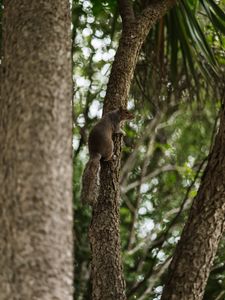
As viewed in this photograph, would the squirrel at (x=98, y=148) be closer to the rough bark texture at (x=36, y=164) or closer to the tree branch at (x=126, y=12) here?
the tree branch at (x=126, y=12)

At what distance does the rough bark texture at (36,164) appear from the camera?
2.18 meters

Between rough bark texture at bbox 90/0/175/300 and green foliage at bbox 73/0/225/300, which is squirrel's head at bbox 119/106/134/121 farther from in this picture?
green foliage at bbox 73/0/225/300

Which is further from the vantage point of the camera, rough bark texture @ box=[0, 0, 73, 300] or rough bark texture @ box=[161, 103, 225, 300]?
rough bark texture @ box=[161, 103, 225, 300]

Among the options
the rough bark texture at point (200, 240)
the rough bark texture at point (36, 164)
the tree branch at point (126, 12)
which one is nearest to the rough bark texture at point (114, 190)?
the tree branch at point (126, 12)

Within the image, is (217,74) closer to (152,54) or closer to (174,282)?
(152,54)

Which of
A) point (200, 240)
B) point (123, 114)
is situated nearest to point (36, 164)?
point (200, 240)

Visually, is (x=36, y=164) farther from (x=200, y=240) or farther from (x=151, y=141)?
(x=151, y=141)

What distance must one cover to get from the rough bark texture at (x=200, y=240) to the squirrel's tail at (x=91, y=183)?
0.54 meters

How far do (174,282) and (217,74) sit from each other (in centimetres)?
191

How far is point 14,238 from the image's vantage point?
7.25 ft

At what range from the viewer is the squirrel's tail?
359cm

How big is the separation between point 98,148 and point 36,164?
142 centimetres

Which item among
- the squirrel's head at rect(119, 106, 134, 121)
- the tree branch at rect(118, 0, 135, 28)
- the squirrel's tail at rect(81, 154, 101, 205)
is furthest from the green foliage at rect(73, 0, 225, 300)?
the squirrel's tail at rect(81, 154, 101, 205)

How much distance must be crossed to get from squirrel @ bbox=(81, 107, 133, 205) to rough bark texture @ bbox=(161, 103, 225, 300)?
1.82 ft
